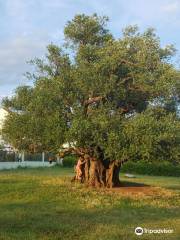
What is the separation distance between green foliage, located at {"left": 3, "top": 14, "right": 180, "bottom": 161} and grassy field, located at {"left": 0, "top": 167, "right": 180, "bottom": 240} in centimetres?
204

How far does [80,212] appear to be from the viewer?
1819cm

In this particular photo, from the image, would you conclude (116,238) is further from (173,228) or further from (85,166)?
(85,166)

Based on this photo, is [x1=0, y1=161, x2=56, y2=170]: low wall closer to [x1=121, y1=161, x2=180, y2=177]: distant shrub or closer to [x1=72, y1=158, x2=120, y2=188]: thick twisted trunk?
[x1=121, y1=161, x2=180, y2=177]: distant shrub

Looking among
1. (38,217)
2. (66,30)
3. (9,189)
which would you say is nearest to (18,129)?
(9,189)

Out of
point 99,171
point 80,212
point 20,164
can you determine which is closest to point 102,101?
point 99,171

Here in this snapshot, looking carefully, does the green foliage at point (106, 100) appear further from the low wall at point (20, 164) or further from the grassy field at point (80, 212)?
the low wall at point (20, 164)

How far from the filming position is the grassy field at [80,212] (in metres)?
13.4

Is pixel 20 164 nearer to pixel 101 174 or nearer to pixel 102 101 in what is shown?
pixel 101 174

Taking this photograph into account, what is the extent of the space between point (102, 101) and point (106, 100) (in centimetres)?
25

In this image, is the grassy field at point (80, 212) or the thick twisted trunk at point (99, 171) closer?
the grassy field at point (80, 212)

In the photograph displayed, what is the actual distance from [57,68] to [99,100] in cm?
319

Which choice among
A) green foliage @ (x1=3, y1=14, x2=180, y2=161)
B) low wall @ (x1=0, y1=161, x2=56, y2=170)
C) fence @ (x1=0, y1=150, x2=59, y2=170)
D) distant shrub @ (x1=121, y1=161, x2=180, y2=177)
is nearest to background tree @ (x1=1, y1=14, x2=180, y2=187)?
green foliage @ (x1=3, y1=14, x2=180, y2=161)

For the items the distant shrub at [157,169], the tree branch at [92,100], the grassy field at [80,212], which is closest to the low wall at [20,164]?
the distant shrub at [157,169]

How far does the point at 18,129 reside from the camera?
85.6ft
